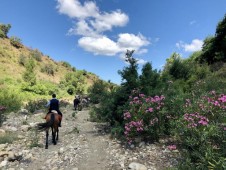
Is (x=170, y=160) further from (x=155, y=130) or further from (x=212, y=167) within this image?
(x=212, y=167)

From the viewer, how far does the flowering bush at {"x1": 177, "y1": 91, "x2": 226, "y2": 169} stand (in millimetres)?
6977

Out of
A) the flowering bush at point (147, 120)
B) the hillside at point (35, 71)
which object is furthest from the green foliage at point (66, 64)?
the flowering bush at point (147, 120)

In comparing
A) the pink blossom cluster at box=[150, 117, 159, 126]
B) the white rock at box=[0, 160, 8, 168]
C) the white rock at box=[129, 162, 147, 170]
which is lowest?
the white rock at box=[0, 160, 8, 168]

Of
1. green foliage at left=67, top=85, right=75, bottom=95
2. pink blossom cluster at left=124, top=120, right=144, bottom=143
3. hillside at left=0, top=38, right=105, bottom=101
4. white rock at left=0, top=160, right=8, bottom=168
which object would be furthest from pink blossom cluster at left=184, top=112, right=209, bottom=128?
green foliage at left=67, top=85, right=75, bottom=95

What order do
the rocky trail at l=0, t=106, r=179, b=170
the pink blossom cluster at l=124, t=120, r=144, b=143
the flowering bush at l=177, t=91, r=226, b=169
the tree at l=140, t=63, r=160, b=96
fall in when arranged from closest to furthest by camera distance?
the flowering bush at l=177, t=91, r=226, b=169 → the rocky trail at l=0, t=106, r=179, b=170 → the pink blossom cluster at l=124, t=120, r=144, b=143 → the tree at l=140, t=63, r=160, b=96

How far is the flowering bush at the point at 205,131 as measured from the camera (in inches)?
275

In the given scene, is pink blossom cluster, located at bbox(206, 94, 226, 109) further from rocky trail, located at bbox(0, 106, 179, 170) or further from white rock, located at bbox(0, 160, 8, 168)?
white rock, located at bbox(0, 160, 8, 168)

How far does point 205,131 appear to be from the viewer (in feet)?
24.2

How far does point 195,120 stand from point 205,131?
0.61 metres

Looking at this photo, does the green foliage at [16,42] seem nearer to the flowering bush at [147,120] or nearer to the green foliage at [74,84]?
the green foliage at [74,84]

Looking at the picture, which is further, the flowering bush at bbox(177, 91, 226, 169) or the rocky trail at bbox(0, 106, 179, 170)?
the rocky trail at bbox(0, 106, 179, 170)

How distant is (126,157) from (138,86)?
4043 mm

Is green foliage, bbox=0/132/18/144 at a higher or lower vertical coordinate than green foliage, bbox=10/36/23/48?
lower

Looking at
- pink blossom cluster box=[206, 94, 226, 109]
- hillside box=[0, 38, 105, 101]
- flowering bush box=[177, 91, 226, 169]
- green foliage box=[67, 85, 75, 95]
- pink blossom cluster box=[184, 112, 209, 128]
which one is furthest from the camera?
green foliage box=[67, 85, 75, 95]
